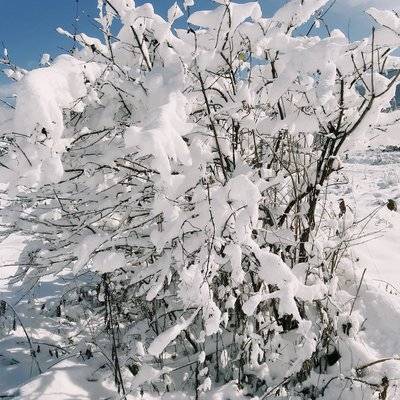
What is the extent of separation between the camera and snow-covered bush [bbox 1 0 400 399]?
1.67m

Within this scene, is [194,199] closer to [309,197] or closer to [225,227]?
[225,227]

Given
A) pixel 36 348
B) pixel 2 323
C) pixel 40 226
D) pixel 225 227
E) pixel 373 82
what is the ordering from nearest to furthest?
1. pixel 225 227
2. pixel 373 82
3. pixel 40 226
4. pixel 36 348
5. pixel 2 323

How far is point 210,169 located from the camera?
244cm

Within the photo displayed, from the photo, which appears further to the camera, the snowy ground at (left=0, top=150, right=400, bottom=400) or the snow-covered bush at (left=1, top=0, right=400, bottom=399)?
the snowy ground at (left=0, top=150, right=400, bottom=400)

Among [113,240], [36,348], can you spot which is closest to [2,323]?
[36,348]

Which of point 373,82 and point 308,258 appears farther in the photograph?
point 308,258

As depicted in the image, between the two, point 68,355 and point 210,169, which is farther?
point 68,355

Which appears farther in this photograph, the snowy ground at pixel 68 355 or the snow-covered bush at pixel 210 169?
the snowy ground at pixel 68 355

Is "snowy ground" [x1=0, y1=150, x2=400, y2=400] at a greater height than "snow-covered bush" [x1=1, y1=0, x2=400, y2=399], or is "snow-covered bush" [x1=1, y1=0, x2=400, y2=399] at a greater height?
"snow-covered bush" [x1=1, y1=0, x2=400, y2=399]

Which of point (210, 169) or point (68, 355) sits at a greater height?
point (210, 169)

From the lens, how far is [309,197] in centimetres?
266

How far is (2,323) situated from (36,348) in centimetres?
53

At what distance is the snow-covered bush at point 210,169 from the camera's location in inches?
65.6

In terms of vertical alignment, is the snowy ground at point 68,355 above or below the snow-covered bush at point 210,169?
below
